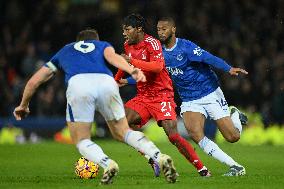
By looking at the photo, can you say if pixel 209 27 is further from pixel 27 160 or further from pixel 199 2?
pixel 27 160

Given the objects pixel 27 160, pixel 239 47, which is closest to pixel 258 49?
pixel 239 47

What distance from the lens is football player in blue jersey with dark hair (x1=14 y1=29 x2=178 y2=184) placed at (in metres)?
10.9

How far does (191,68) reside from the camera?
1382 centimetres

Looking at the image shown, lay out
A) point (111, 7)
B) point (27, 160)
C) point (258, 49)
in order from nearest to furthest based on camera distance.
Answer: point (27, 160), point (258, 49), point (111, 7)

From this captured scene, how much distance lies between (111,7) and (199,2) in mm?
2734

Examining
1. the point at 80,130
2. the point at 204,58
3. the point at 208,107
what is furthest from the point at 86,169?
the point at 204,58

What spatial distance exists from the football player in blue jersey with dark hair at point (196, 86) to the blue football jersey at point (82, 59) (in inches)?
98.7

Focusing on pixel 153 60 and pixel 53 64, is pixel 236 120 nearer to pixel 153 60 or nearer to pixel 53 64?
pixel 153 60

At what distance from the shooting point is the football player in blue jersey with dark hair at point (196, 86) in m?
13.5

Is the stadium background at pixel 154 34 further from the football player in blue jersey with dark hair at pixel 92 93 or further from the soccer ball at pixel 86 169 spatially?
the football player in blue jersey with dark hair at pixel 92 93

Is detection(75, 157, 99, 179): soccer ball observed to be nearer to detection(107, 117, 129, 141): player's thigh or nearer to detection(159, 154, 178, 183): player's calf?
detection(107, 117, 129, 141): player's thigh

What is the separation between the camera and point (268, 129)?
24.2 meters

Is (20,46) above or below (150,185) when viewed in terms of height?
below

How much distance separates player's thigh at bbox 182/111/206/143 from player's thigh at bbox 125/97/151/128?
1.97ft
